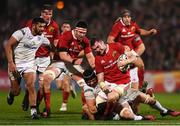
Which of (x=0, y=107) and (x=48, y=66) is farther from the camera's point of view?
(x=0, y=107)

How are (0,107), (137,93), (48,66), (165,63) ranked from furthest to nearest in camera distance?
(165,63) < (0,107) < (48,66) < (137,93)

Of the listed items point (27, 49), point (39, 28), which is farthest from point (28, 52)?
point (39, 28)

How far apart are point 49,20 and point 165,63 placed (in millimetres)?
12840

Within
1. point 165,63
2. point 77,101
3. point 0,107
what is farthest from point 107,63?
point 165,63

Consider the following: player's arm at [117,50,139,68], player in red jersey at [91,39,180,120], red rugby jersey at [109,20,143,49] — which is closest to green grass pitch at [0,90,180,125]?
player in red jersey at [91,39,180,120]

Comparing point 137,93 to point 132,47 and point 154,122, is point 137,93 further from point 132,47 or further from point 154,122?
point 132,47

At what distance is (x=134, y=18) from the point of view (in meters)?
30.5

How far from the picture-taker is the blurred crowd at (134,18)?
2948 centimetres

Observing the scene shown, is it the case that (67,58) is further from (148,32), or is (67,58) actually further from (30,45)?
(148,32)

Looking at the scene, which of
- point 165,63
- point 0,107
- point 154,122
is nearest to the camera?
point 154,122

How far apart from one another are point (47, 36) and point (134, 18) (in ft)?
45.0

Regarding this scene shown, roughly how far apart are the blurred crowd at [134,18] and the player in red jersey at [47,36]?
1219cm

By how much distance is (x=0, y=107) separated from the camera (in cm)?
1861

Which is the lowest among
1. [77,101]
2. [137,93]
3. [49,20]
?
[77,101]
